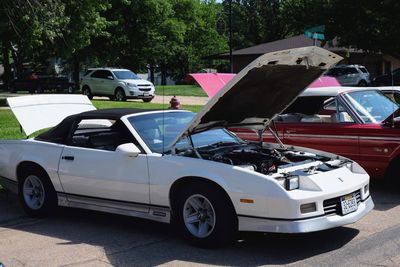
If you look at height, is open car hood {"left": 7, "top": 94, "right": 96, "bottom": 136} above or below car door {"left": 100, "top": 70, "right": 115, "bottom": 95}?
below

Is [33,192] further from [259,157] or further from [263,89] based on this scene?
[263,89]

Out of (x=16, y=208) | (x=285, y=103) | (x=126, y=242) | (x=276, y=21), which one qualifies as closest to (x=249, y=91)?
(x=285, y=103)

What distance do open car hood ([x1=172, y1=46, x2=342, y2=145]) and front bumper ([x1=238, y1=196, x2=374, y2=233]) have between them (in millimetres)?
1194

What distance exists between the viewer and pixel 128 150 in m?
5.80

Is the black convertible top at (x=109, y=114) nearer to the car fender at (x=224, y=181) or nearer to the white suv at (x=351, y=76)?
the car fender at (x=224, y=181)

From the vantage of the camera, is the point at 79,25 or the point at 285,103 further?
the point at 79,25

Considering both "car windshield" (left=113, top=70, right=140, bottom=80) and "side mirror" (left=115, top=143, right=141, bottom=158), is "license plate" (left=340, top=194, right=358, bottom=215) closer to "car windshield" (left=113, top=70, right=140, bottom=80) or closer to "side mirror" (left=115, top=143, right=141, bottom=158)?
"side mirror" (left=115, top=143, right=141, bottom=158)

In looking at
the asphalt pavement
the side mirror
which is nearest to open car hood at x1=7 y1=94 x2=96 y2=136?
the asphalt pavement

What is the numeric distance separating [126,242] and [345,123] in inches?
158

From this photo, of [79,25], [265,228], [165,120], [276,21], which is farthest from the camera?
[276,21]

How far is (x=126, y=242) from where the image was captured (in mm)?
5797

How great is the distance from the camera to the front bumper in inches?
196

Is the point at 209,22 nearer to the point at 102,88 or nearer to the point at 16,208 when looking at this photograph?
the point at 102,88

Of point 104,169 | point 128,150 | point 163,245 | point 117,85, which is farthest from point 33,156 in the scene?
point 117,85
